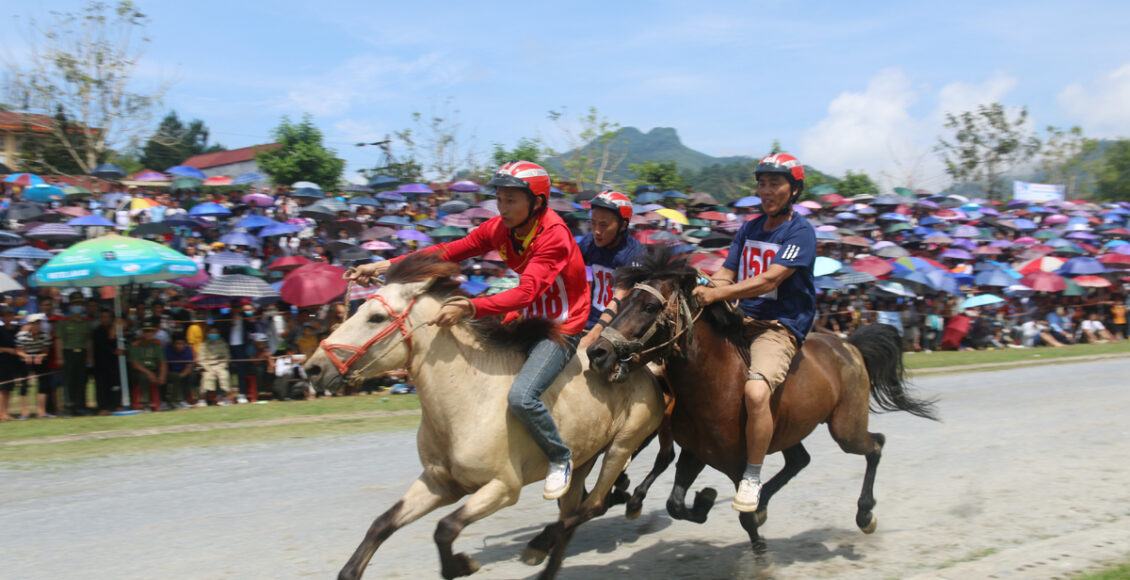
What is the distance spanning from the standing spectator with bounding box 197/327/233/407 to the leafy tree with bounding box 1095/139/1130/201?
6798 cm

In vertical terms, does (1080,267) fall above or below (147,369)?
above

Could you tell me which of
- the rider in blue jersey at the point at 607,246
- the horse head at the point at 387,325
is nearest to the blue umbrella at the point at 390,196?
the rider in blue jersey at the point at 607,246

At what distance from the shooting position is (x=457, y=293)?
532 centimetres

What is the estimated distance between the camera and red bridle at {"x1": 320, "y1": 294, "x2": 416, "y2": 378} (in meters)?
4.80

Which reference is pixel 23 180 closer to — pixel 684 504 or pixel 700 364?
pixel 684 504

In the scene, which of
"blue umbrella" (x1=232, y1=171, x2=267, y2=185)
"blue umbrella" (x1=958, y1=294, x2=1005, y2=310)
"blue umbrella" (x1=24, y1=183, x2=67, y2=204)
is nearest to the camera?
"blue umbrella" (x1=24, y1=183, x2=67, y2=204)

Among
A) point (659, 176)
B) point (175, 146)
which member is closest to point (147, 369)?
point (659, 176)

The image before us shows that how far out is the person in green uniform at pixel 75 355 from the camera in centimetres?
1248

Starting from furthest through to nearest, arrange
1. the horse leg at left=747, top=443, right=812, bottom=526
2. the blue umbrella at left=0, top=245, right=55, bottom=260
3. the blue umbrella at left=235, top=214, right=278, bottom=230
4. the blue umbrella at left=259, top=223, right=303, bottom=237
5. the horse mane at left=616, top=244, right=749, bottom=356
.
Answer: the blue umbrella at left=235, top=214, right=278, bottom=230
the blue umbrella at left=259, top=223, right=303, bottom=237
the blue umbrella at left=0, top=245, right=55, bottom=260
the horse leg at left=747, top=443, right=812, bottom=526
the horse mane at left=616, top=244, right=749, bottom=356

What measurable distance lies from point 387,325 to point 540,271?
944 mm

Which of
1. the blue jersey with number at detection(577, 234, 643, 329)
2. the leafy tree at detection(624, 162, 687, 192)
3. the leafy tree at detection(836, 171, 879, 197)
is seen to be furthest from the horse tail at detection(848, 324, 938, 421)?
the leafy tree at detection(836, 171, 879, 197)

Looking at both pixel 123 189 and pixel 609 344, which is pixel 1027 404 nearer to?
pixel 609 344

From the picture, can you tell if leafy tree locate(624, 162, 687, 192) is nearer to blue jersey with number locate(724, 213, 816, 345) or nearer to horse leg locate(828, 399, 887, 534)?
horse leg locate(828, 399, 887, 534)

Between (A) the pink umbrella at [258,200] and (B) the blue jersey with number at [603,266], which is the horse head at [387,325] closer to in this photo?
(B) the blue jersey with number at [603,266]
